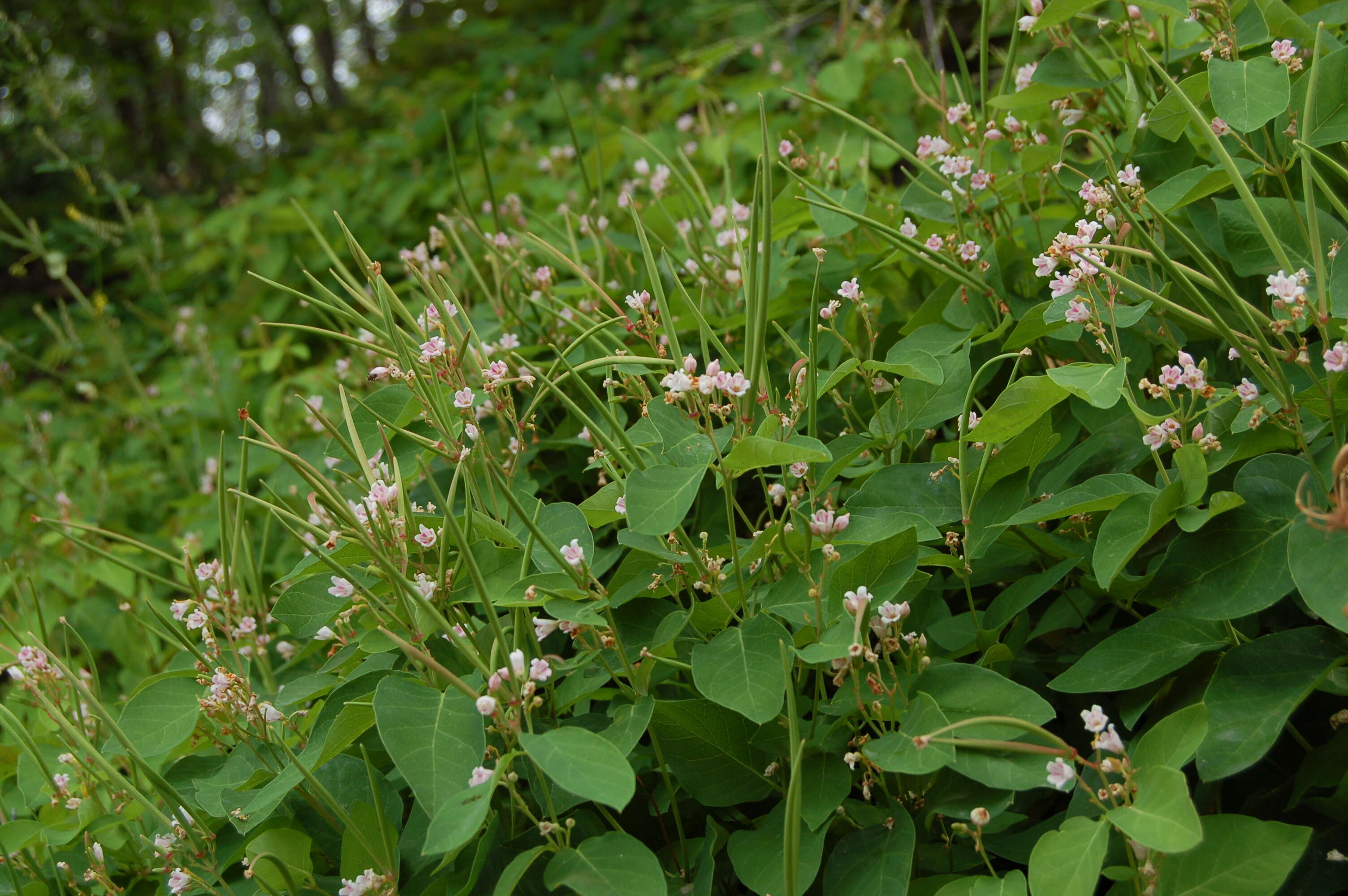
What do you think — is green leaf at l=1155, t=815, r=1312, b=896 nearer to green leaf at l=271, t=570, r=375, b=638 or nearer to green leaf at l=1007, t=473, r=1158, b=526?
green leaf at l=1007, t=473, r=1158, b=526

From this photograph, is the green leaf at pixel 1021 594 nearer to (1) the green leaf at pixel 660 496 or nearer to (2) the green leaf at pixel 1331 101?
(1) the green leaf at pixel 660 496

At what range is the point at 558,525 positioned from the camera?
85 centimetres

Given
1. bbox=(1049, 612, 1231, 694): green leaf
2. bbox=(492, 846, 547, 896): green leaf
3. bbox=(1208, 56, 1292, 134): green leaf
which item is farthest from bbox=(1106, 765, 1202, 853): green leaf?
bbox=(1208, 56, 1292, 134): green leaf

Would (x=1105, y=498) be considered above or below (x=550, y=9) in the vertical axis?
below

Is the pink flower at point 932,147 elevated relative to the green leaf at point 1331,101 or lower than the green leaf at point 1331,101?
lower

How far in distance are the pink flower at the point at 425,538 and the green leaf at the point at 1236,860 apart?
0.67 meters

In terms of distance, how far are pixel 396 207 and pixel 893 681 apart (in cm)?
238

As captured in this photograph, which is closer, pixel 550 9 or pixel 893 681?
pixel 893 681

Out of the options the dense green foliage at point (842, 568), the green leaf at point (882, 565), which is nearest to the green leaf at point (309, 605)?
the dense green foliage at point (842, 568)

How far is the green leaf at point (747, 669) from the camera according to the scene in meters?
0.70

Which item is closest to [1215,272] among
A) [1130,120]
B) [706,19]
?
[1130,120]

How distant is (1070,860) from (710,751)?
305mm

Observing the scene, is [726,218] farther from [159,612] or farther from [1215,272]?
[159,612]

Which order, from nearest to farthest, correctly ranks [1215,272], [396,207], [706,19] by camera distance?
[1215,272], [396,207], [706,19]
